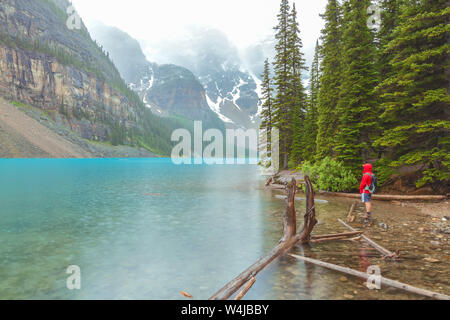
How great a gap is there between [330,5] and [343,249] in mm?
31191

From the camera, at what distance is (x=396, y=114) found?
18797mm

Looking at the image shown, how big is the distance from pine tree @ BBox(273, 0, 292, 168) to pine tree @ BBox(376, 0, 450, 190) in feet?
70.0

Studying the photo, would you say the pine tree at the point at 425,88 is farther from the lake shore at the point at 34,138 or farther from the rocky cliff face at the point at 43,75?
the rocky cliff face at the point at 43,75

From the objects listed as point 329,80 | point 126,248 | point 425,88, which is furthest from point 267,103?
point 126,248

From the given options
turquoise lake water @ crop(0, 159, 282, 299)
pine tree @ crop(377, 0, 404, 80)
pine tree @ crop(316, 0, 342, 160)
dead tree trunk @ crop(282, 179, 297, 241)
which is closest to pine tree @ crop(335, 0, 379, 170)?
pine tree @ crop(377, 0, 404, 80)

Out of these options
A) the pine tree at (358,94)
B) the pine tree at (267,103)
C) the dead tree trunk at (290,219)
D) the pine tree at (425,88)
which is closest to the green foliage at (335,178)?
the pine tree at (358,94)

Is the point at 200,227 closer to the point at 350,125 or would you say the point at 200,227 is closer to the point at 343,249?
the point at 343,249

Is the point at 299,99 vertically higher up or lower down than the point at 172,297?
higher up

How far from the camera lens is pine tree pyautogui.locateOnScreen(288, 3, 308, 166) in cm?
3800

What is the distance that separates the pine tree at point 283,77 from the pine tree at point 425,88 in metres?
21.3

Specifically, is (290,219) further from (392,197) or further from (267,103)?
(267,103)

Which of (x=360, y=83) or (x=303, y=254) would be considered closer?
(x=303, y=254)
